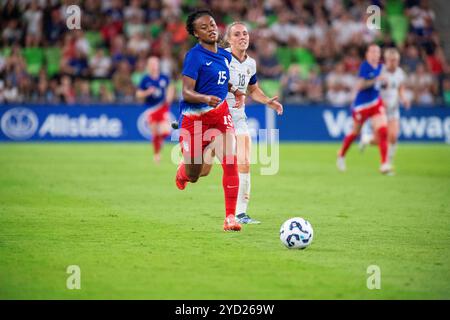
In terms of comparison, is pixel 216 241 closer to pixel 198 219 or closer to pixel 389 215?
pixel 198 219

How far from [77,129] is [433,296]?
2281 centimetres

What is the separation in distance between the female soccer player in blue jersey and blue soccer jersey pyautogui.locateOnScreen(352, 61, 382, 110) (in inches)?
350

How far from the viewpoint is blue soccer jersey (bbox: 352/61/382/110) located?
19419 millimetres

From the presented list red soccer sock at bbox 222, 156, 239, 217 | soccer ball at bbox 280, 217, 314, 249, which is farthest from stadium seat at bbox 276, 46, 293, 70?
soccer ball at bbox 280, 217, 314, 249

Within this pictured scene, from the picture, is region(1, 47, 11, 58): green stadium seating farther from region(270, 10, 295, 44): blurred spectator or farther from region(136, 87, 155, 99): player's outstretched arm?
region(270, 10, 295, 44): blurred spectator

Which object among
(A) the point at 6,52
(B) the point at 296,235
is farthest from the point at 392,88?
(A) the point at 6,52

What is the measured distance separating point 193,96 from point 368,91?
10.2 metres

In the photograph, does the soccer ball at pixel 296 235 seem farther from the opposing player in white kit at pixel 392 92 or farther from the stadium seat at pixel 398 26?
the stadium seat at pixel 398 26

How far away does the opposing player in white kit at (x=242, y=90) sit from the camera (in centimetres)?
1189

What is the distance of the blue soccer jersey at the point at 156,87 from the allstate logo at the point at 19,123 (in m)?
6.20

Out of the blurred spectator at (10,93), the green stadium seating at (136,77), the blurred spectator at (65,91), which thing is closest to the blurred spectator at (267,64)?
the green stadium seating at (136,77)

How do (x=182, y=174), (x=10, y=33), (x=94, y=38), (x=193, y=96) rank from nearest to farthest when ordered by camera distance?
(x=193, y=96), (x=182, y=174), (x=10, y=33), (x=94, y=38)

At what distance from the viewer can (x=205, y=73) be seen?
10.6 metres

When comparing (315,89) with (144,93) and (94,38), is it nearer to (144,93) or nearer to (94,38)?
(94,38)
